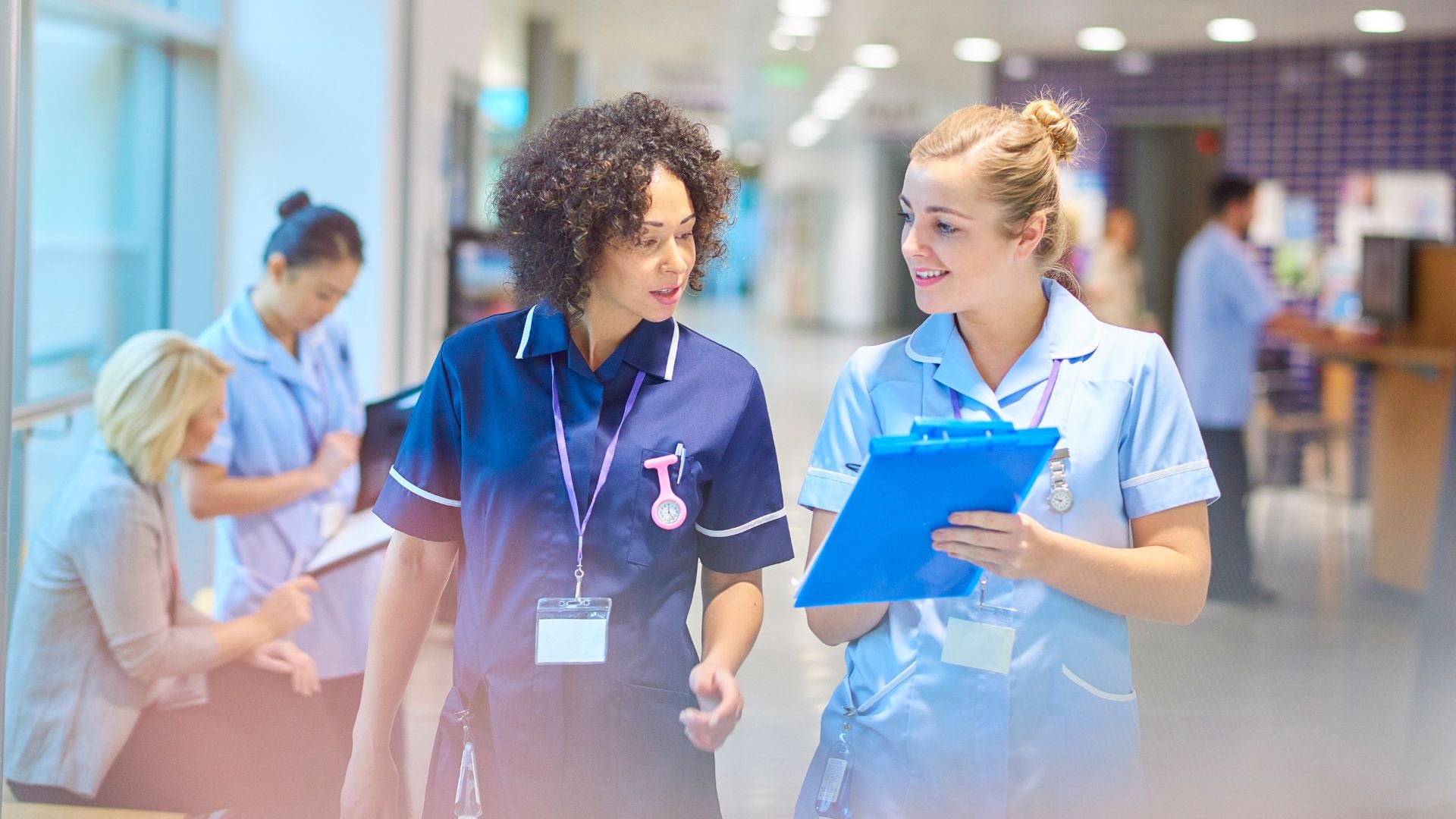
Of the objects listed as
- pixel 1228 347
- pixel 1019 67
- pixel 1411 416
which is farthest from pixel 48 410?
pixel 1019 67

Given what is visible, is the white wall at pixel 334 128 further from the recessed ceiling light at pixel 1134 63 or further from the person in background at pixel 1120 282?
the recessed ceiling light at pixel 1134 63

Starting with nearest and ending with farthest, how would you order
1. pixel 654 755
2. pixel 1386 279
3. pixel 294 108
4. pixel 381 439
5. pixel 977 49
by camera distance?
pixel 654 755, pixel 381 439, pixel 294 108, pixel 1386 279, pixel 977 49

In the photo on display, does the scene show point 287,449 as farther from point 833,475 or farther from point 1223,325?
point 1223,325

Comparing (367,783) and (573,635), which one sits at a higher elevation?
(573,635)

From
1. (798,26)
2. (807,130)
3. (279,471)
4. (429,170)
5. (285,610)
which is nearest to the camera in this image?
(285,610)

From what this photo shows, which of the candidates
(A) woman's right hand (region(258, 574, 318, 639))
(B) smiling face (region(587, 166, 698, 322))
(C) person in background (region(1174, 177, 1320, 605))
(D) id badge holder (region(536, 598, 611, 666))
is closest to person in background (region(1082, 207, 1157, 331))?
(C) person in background (region(1174, 177, 1320, 605))

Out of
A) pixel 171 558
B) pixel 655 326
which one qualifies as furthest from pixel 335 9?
pixel 655 326

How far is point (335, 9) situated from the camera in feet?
15.4

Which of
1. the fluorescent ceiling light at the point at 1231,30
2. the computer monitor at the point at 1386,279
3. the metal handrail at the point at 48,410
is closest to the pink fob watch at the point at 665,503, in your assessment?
the metal handrail at the point at 48,410

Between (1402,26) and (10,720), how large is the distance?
9.83 meters

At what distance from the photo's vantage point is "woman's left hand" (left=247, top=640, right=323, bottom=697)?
9.09 ft

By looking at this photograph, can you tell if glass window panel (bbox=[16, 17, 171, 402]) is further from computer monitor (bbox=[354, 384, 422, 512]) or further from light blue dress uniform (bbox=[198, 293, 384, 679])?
computer monitor (bbox=[354, 384, 422, 512])

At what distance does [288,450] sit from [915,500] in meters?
2.14

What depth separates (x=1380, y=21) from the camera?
9148mm
